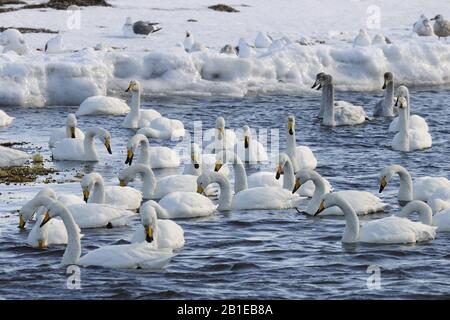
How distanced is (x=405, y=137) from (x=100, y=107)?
7216 millimetres

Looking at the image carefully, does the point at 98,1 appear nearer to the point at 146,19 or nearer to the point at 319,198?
the point at 146,19

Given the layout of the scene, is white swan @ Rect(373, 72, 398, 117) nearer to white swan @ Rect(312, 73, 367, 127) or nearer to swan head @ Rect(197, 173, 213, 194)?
white swan @ Rect(312, 73, 367, 127)

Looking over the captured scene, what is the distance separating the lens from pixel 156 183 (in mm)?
20078

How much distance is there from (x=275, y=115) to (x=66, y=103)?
16.7 ft

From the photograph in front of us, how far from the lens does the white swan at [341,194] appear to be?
1852cm

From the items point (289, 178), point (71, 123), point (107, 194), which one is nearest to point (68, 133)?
point (71, 123)

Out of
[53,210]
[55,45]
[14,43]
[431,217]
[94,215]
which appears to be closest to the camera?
[53,210]

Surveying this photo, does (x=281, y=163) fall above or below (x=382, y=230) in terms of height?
above

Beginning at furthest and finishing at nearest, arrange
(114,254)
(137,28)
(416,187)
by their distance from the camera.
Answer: (137,28), (416,187), (114,254)

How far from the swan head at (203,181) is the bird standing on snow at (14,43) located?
16.7 metres

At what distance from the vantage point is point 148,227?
50.8ft

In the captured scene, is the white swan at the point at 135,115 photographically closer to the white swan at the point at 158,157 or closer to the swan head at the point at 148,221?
the white swan at the point at 158,157

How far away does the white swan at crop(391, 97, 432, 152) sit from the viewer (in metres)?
24.2

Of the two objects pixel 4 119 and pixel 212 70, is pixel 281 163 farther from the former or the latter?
pixel 212 70
